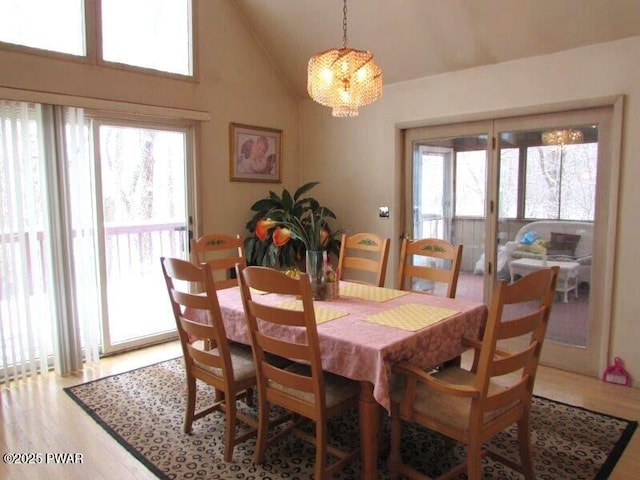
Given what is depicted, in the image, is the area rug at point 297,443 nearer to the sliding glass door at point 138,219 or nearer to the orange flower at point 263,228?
the sliding glass door at point 138,219

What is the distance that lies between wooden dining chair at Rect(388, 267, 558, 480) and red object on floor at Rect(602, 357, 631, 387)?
1.51m

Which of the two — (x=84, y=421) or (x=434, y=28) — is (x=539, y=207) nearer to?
(x=434, y=28)

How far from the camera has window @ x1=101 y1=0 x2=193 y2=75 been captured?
348 centimetres

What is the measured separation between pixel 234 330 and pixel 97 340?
1.77 metres

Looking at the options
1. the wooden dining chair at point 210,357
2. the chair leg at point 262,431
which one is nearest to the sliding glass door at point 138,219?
the wooden dining chair at point 210,357

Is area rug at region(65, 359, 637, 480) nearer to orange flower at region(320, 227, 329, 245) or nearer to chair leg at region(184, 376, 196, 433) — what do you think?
chair leg at region(184, 376, 196, 433)

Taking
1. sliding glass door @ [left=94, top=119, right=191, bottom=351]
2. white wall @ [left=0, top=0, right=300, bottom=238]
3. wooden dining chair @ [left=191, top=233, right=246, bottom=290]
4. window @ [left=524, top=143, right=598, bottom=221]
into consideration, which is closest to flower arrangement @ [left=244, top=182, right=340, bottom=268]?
white wall @ [left=0, top=0, right=300, bottom=238]

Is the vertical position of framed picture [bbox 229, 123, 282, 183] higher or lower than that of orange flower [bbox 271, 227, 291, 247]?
higher

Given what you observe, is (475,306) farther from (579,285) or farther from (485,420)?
(579,285)

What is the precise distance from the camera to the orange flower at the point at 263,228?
3.94 metres

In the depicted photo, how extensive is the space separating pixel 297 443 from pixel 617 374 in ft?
7.21

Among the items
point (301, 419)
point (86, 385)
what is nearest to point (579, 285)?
point (301, 419)

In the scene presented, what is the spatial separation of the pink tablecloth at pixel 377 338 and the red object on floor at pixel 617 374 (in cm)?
139

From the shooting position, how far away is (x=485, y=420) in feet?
5.79
